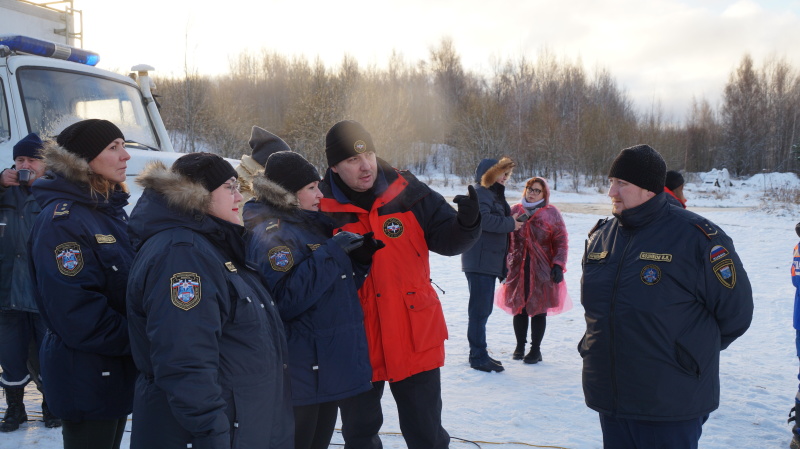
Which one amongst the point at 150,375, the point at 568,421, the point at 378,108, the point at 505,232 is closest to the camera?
the point at 150,375

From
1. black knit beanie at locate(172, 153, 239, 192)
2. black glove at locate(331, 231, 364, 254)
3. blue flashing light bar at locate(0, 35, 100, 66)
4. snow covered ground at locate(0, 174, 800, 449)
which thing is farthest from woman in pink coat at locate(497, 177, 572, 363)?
blue flashing light bar at locate(0, 35, 100, 66)

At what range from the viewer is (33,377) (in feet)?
13.8

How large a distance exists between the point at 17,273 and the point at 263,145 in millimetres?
1832

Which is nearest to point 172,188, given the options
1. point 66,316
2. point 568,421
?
point 66,316

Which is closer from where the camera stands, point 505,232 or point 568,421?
point 568,421

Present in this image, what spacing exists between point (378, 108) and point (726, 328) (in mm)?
30452

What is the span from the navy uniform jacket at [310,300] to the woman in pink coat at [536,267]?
3026mm

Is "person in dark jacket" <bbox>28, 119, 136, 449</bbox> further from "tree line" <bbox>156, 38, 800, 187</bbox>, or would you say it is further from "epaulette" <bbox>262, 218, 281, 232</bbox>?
"tree line" <bbox>156, 38, 800, 187</bbox>

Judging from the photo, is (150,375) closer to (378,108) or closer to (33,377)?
(33,377)

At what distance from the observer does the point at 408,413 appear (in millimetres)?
2965

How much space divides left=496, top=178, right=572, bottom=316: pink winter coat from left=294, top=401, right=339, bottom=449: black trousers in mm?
2984

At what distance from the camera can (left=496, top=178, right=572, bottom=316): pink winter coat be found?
213 inches

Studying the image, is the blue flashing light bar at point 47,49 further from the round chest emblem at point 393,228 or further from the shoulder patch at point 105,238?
the round chest emblem at point 393,228

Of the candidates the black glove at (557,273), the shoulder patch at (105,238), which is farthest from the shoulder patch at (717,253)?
the black glove at (557,273)
